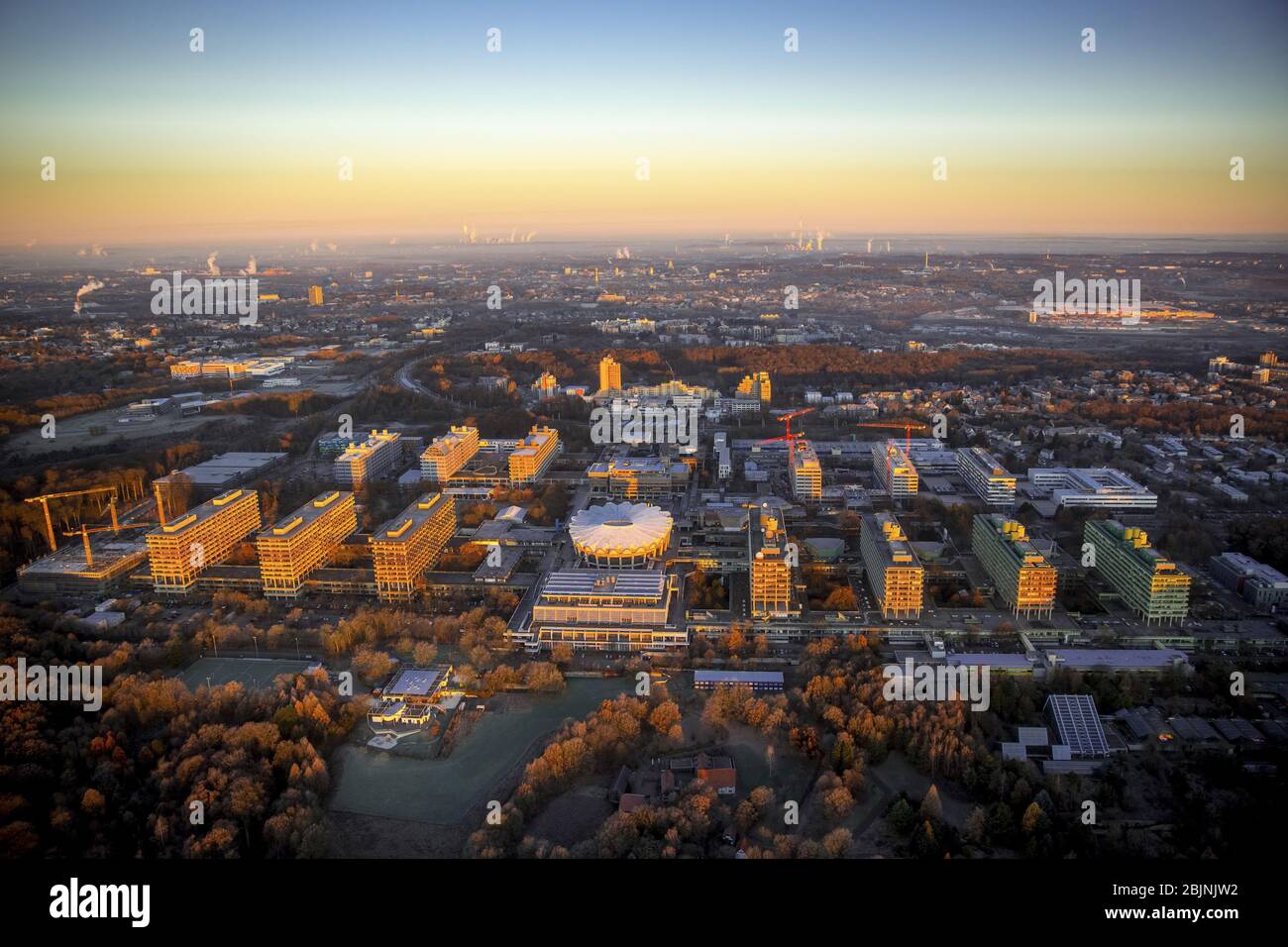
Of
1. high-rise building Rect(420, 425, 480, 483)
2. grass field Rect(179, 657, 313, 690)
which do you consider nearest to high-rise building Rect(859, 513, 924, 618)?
grass field Rect(179, 657, 313, 690)

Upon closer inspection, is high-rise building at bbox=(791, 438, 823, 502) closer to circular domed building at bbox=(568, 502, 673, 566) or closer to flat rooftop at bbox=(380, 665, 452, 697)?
circular domed building at bbox=(568, 502, 673, 566)

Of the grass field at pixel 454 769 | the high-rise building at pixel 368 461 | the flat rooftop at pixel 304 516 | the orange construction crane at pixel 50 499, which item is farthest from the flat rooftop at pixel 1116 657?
the orange construction crane at pixel 50 499

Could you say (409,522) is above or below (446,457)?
below

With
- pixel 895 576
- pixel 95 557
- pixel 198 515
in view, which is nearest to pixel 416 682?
pixel 198 515

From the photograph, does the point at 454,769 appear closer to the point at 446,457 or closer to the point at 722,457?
the point at 446,457

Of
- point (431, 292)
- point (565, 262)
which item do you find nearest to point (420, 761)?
point (431, 292)

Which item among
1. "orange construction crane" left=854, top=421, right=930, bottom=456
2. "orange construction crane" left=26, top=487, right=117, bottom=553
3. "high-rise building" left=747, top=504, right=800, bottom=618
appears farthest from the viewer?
"orange construction crane" left=854, top=421, right=930, bottom=456
